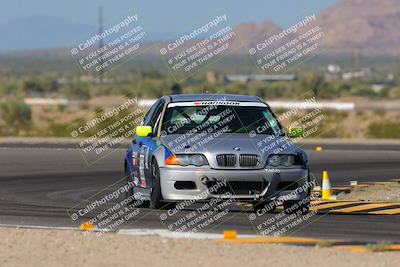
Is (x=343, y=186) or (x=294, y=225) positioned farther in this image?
(x=343, y=186)

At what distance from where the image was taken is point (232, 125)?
16359mm

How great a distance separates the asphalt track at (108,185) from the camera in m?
14.2

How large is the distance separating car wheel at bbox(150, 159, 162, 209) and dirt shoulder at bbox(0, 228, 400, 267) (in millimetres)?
2911

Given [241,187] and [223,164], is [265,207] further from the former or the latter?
[223,164]

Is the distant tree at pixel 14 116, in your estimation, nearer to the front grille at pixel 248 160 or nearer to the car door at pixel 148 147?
the car door at pixel 148 147

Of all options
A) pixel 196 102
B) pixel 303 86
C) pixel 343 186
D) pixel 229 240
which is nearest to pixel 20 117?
pixel 343 186

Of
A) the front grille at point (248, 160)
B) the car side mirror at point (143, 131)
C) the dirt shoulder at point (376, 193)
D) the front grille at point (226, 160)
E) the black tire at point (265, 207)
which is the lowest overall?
the dirt shoulder at point (376, 193)

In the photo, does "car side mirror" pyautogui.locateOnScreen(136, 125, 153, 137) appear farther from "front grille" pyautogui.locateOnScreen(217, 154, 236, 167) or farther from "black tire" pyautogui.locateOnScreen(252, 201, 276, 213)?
"black tire" pyautogui.locateOnScreen(252, 201, 276, 213)

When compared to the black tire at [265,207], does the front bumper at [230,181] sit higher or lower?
higher

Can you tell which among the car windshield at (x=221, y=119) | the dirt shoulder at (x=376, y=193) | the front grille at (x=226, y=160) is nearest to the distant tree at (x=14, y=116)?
the dirt shoulder at (x=376, y=193)

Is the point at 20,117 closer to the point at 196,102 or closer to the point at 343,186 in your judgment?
the point at 343,186

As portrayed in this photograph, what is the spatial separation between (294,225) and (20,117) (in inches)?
1675

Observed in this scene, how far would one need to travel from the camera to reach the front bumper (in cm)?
1516

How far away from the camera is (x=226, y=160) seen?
15.2m
